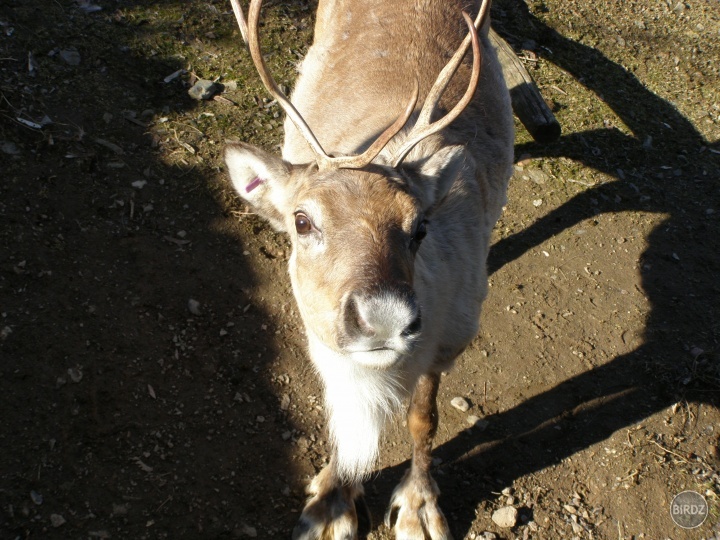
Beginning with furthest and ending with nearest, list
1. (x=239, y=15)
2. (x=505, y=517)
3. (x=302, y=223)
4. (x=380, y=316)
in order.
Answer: (x=505, y=517)
(x=239, y=15)
(x=302, y=223)
(x=380, y=316)

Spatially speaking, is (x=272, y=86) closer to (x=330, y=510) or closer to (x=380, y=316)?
(x=380, y=316)

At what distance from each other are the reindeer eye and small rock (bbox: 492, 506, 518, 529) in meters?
2.00

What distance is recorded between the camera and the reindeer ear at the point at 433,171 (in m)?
3.04

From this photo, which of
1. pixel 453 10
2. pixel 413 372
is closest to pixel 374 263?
pixel 413 372

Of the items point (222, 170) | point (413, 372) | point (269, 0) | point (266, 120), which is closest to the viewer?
point (413, 372)

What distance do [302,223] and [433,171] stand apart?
0.74 m

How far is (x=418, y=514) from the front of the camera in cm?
340

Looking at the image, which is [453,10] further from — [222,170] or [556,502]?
[556,502]

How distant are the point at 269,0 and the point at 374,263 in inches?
179

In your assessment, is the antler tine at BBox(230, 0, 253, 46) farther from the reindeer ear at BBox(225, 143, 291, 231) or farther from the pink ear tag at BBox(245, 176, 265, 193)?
the pink ear tag at BBox(245, 176, 265, 193)

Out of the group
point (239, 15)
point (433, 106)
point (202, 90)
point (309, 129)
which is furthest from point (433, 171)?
point (202, 90)

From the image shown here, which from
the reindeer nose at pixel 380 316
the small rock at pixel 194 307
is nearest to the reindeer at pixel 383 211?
the reindeer nose at pixel 380 316

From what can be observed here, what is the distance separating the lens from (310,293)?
8.90 feet

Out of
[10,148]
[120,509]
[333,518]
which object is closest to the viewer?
[120,509]
